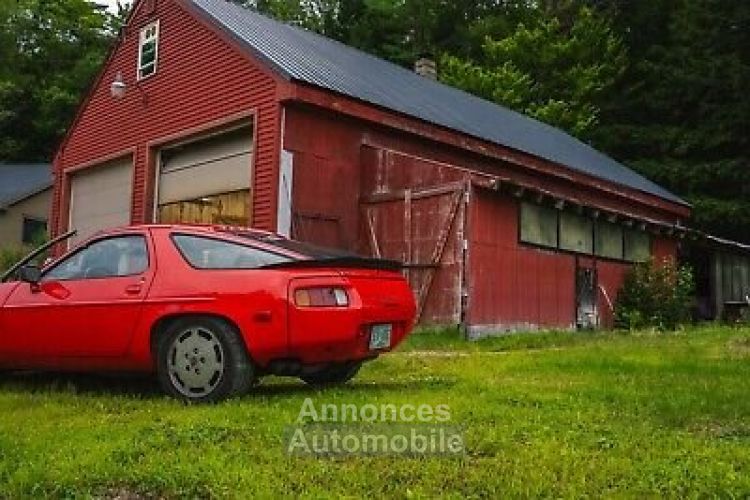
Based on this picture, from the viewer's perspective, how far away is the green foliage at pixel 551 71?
33562 millimetres

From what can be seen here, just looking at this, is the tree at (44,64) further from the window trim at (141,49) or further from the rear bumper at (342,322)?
the rear bumper at (342,322)

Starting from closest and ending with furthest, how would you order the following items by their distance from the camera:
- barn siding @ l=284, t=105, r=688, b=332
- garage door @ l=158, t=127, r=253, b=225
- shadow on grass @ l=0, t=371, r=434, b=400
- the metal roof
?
shadow on grass @ l=0, t=371, r=434, b=400 → barn siding @ l=284, t=105, r=688, b=332 → garage door @ l=158, t=127, r=253, b=225 → the metal roof

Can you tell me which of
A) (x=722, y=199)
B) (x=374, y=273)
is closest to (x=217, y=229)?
(x=374, y=273)

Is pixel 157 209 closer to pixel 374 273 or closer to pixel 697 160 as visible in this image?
pixel 374 273

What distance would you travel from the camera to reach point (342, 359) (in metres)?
6.26

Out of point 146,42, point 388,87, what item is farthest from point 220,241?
point 146,42

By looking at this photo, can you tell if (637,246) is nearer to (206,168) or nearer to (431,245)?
(431,245)

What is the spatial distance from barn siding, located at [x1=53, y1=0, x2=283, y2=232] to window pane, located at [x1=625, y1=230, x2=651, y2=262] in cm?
858

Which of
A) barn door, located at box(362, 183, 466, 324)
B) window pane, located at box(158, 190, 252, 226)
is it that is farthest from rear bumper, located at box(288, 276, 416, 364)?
window pane, located at box(158, 190, 252, 226)

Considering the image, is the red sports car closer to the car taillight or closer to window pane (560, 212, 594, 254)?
the car taillight

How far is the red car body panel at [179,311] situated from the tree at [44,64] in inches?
1469

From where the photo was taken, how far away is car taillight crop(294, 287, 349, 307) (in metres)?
6.00

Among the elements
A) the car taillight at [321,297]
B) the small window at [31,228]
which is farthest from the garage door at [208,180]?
the small window at [31,228]

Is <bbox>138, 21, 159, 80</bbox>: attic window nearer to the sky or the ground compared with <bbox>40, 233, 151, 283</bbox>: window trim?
nearer to the sky
